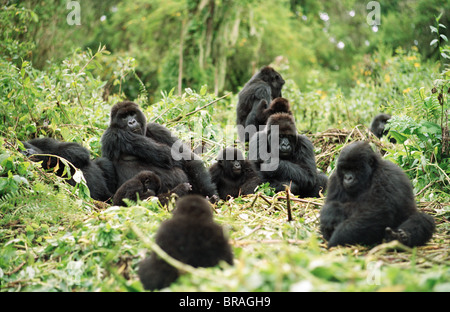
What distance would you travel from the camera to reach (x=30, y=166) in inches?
194

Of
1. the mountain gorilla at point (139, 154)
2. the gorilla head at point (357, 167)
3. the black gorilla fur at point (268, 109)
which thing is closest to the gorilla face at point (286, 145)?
the mountain gorilla at point (139, 154)

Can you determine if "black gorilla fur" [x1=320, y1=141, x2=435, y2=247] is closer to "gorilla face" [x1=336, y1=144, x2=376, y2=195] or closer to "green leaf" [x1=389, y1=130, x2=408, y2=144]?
"gorilla face" [x1=336, y1=144, x2=376, y2=195]

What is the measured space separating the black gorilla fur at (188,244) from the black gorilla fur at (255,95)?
5546mm

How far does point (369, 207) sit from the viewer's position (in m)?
3.74

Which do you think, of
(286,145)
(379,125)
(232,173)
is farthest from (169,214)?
(379,125)

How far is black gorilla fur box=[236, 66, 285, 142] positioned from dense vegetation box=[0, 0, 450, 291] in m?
0.40

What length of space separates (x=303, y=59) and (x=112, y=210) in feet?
50.0

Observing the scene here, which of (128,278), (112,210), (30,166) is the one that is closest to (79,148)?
(30,166)

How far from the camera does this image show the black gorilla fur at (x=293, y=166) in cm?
607

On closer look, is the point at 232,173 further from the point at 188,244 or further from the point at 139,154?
the point at 188,244

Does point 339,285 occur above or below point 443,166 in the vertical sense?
below

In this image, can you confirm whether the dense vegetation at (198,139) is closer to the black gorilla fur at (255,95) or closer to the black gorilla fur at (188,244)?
the black gorilla fur at (188,244)

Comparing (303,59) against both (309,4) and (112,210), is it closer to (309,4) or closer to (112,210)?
(309,4)
